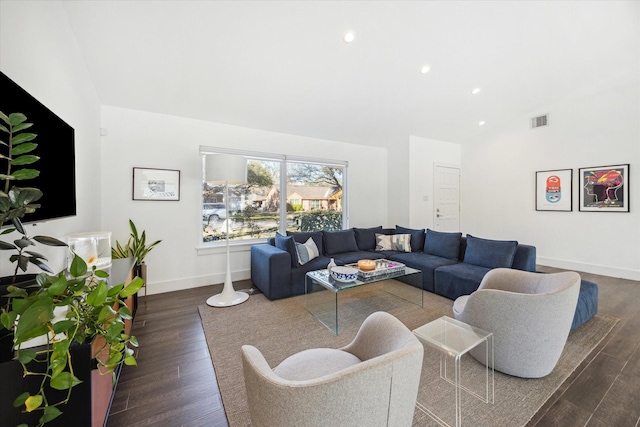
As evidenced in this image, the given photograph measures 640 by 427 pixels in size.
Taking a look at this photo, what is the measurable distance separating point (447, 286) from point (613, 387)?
1.59 meters

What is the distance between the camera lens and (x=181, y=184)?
371 centimetres

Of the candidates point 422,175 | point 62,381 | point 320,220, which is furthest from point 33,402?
point 422,175

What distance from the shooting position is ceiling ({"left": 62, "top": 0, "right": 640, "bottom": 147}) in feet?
7.93

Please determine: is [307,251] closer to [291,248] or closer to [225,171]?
[291,248]

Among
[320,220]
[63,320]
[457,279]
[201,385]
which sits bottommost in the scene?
[201,385]

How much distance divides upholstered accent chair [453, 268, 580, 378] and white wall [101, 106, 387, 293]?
3376 millimetres

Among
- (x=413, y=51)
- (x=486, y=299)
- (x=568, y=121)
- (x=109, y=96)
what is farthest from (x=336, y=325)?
(x=568, y=121)

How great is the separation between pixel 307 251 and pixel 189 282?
1787 mm

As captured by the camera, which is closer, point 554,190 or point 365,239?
point 365,239

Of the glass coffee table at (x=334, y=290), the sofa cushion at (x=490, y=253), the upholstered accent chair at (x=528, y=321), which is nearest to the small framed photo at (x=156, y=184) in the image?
the glass coffee table at (x=334, y=290)

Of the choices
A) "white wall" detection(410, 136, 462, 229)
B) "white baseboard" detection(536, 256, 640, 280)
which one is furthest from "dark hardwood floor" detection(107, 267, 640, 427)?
"white wall" detection(410, 136, 462, 229)

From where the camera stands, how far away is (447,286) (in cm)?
327

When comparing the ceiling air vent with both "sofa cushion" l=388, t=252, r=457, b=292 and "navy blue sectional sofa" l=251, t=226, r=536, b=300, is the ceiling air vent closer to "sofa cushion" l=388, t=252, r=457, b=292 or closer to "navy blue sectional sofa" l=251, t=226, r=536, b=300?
"navy blue sectional sofa" l=251, t=226, r=536, b=300

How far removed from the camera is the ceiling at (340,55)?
2.42 meters
